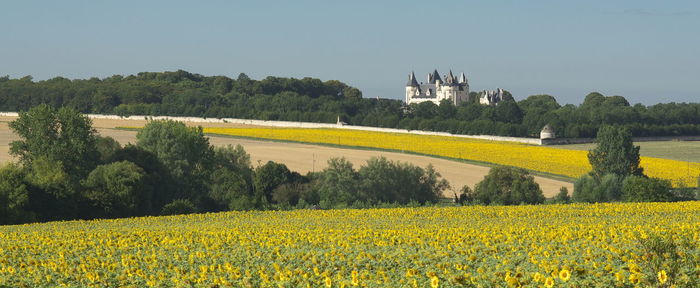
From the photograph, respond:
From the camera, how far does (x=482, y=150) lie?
104438 mm

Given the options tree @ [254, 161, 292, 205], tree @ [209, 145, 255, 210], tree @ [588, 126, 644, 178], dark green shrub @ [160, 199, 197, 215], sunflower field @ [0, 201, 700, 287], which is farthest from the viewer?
tree @ [588, 126, 644, 178]

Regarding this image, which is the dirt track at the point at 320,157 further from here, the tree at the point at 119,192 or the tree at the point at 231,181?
the tree at the point at 119,192

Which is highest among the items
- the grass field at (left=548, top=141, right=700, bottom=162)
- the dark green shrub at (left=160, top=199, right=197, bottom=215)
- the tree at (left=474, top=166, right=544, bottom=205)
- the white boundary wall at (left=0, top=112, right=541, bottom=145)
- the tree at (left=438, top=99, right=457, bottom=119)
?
the tree at (left=438, top=99, right=457, bottom=119)

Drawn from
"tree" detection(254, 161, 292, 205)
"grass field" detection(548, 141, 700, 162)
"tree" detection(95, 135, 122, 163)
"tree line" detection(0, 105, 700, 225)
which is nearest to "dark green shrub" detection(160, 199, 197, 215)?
"tree line" detection(0, 105, 700, 225)

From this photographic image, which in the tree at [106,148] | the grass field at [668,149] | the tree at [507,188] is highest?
the tree at [106,148]

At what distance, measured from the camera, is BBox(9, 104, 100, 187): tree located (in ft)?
221

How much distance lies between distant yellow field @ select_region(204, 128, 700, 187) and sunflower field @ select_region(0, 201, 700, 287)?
54077 mm

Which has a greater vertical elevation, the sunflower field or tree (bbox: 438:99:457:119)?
tree (bbox: 438:99:457:119)

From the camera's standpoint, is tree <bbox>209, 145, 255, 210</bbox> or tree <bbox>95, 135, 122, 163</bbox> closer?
tree <bbox>209, 145, 255, 210</bbox>

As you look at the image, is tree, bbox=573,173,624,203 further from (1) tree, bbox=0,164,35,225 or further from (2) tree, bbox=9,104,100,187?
(2) tree, bbox=9,104,100,187

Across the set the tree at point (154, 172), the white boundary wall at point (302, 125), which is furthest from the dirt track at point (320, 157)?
the white boundary wall at point (302, 125)

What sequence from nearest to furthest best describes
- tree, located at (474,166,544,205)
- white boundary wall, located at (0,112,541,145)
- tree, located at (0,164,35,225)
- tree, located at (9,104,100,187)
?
tree, located at (0,164,35,225) → tree, located at (474,166,544,205) → tree, located at (9,104,100,187) → white boundary wall, located at (0,112,541,145)

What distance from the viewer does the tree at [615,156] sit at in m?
75.7

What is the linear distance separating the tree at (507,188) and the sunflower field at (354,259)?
2795cm
